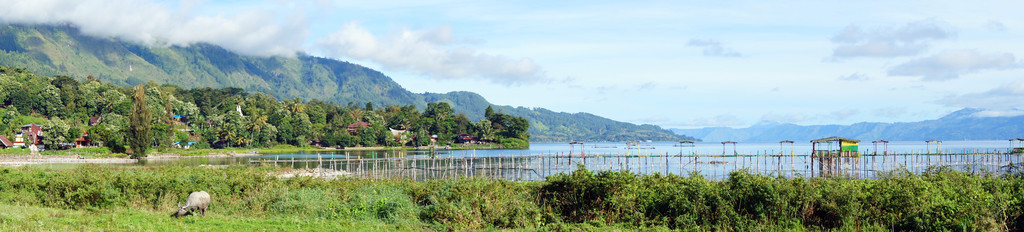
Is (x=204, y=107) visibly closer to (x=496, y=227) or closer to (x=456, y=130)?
(x=456, y=130)

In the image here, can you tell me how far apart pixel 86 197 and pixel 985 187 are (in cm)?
1889

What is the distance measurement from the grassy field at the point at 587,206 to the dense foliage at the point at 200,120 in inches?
2283

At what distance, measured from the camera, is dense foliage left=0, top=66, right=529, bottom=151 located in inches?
2749

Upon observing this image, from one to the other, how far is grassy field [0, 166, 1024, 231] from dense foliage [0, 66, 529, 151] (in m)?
58.0

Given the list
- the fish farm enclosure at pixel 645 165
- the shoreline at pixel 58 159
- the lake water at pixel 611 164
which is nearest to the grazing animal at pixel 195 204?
the fish farm enclosure at pixel 645 165

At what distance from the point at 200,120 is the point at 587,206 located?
319 ft

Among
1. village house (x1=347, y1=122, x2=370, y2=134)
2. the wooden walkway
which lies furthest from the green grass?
village house (x1=347, y1=122, x2=370, y2=134)

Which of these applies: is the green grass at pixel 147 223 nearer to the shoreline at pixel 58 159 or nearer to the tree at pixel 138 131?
the shoreline at pixel 58 159

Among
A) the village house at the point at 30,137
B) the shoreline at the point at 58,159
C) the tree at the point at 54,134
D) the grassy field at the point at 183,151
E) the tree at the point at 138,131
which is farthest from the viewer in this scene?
the village house at the point at 30,137

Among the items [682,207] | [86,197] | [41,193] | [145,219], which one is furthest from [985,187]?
[41,193]

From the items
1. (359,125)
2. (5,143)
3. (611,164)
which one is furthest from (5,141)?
(611,164)

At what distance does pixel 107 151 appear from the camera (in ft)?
222

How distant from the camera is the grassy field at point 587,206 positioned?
11227mm

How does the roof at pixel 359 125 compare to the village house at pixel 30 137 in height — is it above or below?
above
